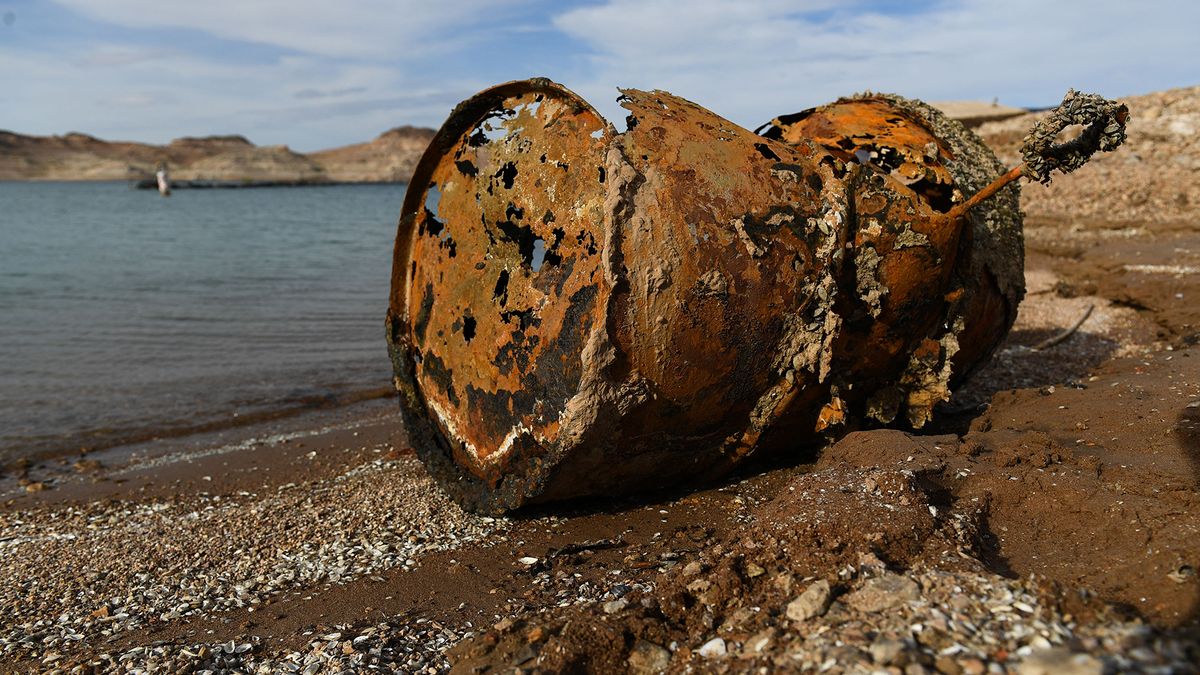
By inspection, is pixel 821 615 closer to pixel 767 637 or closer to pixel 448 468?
pixel 767 637

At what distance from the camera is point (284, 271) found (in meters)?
17.8

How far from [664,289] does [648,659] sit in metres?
1.41

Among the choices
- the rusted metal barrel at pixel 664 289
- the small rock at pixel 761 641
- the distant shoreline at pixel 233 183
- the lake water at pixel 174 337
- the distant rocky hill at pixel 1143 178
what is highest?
the distant shoreline at pixel 233 183

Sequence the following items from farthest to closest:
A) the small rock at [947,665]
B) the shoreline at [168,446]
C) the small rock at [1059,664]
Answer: the shoreline at [168,446] < the small rock at [947,665] < the small rock at [1059,664]

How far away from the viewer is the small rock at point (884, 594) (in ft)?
8.03

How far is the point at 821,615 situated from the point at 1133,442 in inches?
86.4

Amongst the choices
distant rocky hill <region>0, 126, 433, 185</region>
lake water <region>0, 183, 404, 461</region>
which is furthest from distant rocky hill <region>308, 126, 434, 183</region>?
lake water <region>0, 183, 404, 461</region>

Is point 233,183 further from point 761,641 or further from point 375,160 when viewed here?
point 761,641

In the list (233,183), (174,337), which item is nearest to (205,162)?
(233,183)

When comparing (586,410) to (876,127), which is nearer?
(586,410)

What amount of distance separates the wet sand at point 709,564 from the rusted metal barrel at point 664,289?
346 millimetres

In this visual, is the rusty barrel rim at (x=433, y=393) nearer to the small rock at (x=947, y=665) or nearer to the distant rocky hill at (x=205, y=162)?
the small rock at (x=947, y=665)

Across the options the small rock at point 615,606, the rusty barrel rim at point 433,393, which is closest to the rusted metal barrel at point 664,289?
the rusty barrel rim at point 433,393

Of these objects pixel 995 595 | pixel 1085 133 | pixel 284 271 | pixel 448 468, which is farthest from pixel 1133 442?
pixel 284 271
